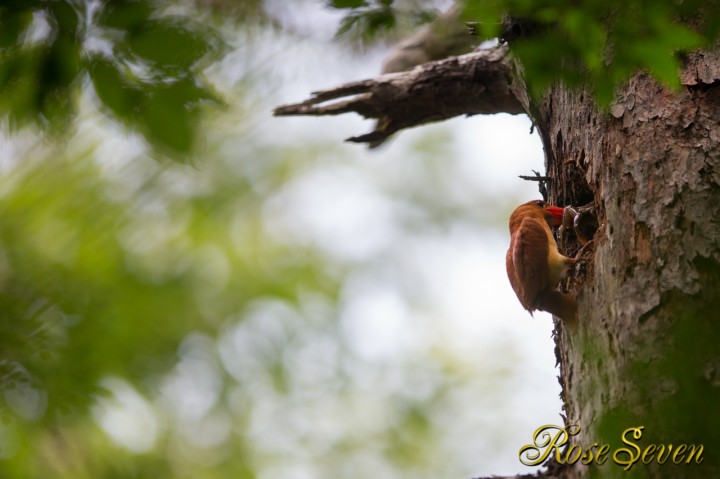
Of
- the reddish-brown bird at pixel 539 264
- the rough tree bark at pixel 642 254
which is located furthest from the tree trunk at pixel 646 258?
the reddish-brown bird at pixel 539 264

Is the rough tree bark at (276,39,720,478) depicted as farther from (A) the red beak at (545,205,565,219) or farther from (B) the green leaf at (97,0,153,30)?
(B) the green leaf at (97,0,153,30)

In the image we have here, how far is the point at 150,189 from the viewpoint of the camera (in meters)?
2.86

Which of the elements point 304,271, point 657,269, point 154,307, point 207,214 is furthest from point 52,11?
point 304,271

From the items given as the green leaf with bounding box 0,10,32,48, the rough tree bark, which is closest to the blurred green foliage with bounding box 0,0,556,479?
the green leaf with bounding box 0,10,32,48

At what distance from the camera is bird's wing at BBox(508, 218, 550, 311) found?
10.5 feet

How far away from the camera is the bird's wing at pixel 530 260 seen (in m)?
3.21

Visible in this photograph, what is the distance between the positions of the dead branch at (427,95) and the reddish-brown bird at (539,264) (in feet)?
2.70

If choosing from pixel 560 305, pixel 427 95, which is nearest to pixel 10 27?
pixel 560 305

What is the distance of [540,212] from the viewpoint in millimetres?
3668

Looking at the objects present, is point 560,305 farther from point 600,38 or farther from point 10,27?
point 10,27

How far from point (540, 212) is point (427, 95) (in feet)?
3.53

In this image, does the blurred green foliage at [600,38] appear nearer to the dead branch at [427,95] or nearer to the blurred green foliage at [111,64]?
the blurred green foliage at [111,64]

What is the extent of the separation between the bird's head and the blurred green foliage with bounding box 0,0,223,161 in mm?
2544

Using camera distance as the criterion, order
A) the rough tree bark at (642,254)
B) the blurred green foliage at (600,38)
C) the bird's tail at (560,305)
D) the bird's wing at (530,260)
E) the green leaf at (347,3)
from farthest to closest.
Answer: the bird's wing at (530,260) → the bird's tail at (560,305) → the rough tree bark at (642,254) → the green leaf at (347,3) → the blurred green foliage at (600,38)
